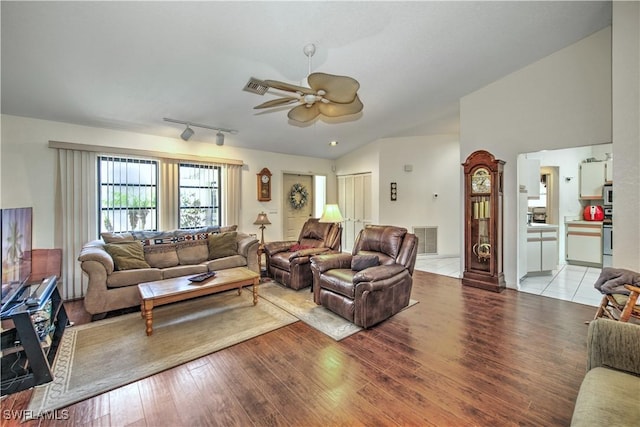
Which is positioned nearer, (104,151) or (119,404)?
(119,404)

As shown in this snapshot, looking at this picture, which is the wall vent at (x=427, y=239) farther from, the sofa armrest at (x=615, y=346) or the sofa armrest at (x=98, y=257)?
the sofa armrest at (x=98, y=257)

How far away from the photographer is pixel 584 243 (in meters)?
A: 5.21

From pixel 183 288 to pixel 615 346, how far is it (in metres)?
3.38

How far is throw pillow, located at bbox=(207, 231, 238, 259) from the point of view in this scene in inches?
172

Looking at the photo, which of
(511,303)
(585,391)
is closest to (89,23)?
(585,391)

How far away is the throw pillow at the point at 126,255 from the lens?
11.3ft

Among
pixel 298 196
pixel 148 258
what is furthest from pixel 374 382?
pixel 298 196

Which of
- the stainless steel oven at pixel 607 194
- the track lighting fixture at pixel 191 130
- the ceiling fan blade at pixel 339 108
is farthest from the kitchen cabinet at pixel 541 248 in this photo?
the track lighting fixture at pixel 191 130

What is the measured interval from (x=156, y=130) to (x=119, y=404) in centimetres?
384

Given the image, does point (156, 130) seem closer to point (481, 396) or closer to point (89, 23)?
point (89, 23)

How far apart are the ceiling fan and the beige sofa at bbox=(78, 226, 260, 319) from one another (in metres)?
2.55

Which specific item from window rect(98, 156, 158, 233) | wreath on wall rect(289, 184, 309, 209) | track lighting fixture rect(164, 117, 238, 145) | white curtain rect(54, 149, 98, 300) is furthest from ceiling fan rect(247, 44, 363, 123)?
wreath on wall rect(289, 184, 309, 209)

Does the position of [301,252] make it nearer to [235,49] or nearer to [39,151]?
[235,49]

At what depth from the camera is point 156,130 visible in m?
4.31
